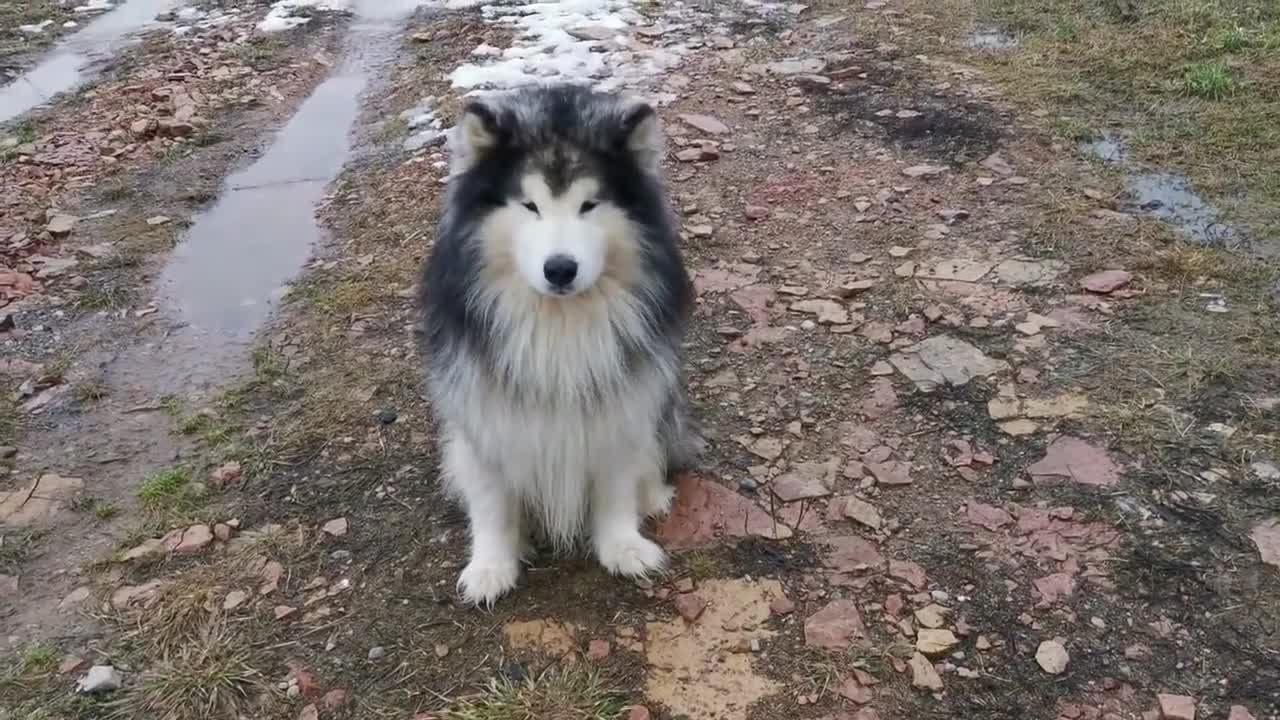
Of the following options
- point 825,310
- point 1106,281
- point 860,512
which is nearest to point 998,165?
point 1106,281

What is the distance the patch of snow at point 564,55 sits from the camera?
6973mm

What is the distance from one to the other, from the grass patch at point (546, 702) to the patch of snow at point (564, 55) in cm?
496

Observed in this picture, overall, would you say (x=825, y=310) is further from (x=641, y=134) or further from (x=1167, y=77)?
(x=1167, y=77)

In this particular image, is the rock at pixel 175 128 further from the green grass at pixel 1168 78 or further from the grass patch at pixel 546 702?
the green grass at pixel 1168 78

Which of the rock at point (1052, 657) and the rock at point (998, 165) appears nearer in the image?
the rock at point (1052, 657)

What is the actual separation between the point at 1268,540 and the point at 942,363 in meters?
1.34

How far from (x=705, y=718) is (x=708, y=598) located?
1.40ft

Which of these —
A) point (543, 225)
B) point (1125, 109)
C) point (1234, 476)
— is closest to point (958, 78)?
point (1125, 109)

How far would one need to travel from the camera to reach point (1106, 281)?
4277 mm

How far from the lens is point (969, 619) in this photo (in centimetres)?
281

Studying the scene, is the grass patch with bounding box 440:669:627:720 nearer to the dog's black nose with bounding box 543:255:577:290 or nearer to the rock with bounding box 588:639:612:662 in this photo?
the rock with bounding box 588:639:612:662

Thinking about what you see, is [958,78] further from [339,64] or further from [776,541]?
[339,64]

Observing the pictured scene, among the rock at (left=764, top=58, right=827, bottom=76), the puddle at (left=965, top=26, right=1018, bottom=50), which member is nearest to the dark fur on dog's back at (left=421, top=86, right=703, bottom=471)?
the rock at (left=764, top=58, right=827, bottom=76)

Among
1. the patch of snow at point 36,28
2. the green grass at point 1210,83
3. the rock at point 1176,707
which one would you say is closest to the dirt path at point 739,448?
the rock at point 1176,707
